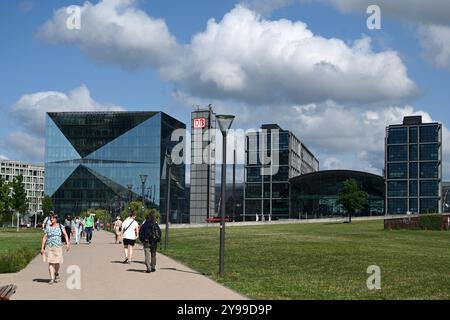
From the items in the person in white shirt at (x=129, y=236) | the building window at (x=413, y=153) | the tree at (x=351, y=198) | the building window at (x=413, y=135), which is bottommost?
the person in white shirt at (x=129, y=236)

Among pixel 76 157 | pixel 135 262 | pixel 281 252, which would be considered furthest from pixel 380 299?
pixel 76 157

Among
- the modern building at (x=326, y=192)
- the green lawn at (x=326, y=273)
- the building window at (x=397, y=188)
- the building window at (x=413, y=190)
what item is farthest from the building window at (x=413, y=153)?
the green lawn at (x=326, y=273)

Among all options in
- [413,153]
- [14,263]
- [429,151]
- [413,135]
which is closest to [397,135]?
[413,135]

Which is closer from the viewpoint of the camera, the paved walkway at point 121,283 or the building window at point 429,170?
the paved walkway at point 121,283

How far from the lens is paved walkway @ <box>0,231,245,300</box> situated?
1277 centimetres

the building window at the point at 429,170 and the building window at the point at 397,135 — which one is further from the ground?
the building window at the point at 397,135

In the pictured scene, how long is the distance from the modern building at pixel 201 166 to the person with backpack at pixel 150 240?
11934 centimetres

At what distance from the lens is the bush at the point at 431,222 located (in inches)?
2094

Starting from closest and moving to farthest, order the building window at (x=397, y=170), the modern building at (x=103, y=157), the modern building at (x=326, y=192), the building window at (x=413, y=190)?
the building window at (x=413, y=190)
the building window at (x=397, y=170)
the modern building at (x=326, y=192)
the modern building at (x=103, y=157)

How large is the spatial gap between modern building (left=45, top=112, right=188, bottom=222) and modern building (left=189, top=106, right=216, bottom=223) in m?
6.07

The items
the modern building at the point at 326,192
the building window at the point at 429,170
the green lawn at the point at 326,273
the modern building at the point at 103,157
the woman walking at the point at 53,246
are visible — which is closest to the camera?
the green lawn at the point at 326,273

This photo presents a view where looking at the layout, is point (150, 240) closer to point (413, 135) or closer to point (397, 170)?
point (397, 170)

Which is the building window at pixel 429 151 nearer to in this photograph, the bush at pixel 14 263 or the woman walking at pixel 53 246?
the bush at pixel 14 263

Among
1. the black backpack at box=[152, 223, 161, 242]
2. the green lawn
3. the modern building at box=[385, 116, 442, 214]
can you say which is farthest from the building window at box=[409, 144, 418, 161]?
the black backpack at box=[152, 223, 161, 242]
